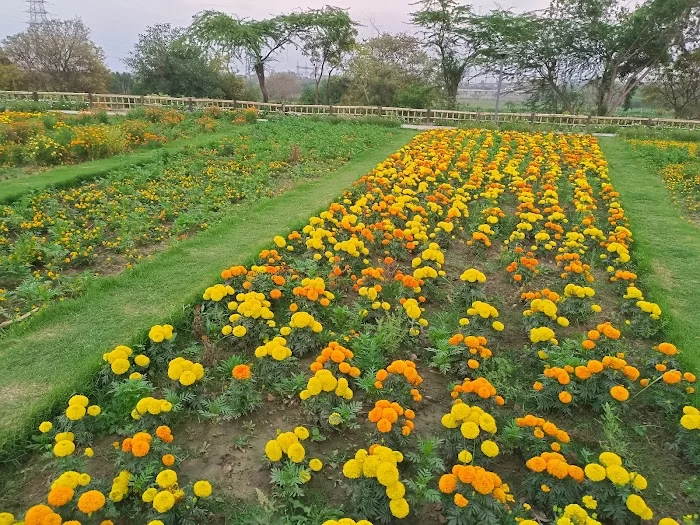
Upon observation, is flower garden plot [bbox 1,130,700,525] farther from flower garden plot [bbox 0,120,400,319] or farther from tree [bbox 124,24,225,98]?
tree [bbox 124,24,225,98]

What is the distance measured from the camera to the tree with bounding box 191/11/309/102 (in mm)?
31688

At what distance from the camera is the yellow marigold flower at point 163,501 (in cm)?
238

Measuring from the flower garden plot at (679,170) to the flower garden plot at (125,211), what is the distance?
24.9ft

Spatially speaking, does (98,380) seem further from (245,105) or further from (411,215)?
(245,105)

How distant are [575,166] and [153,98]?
21505mm

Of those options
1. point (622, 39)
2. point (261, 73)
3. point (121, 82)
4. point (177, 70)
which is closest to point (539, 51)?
point (622, 39)

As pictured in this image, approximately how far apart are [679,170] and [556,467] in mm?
11957

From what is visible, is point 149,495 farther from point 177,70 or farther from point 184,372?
point 177,70

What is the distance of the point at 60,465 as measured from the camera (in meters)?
2.81

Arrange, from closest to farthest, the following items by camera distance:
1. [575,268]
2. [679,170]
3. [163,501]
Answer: [163,501], [575,268], [679,170]

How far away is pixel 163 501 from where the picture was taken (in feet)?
7.88

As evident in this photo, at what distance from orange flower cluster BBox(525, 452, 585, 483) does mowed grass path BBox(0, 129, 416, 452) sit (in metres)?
3.18

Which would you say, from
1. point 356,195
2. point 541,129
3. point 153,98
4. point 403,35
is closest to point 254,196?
point 356,195

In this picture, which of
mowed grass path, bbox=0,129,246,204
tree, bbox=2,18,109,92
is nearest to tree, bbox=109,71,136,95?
tree, bbox=2,18,109,92
